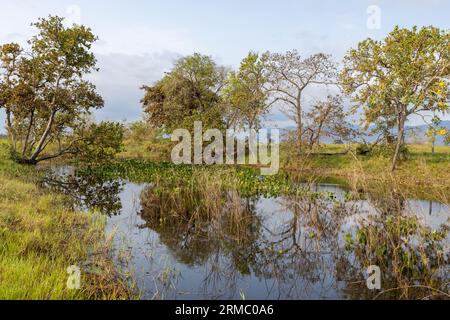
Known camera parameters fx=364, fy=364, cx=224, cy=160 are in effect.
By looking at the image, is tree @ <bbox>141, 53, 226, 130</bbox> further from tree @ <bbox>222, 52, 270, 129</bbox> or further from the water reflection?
the water reflection

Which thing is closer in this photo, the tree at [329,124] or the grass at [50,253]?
the grass at [50,253]

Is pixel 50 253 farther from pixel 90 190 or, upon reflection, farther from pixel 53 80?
pixel 53 80

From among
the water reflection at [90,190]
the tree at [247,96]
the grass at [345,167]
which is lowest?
the water reflection at [90,190]

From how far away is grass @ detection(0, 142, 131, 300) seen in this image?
6.00m

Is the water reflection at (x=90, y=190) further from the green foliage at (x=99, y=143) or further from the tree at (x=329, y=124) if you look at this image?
the tree at (x=329, y=124)

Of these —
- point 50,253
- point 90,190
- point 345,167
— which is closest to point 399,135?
point 345,167

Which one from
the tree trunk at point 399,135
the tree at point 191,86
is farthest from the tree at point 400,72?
the tree at point 191,86

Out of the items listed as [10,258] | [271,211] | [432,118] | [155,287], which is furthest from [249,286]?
[432,118]

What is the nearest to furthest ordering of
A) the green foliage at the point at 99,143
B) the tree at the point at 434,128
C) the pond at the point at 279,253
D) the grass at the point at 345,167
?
the pond at the point at 279,253
the tree at the point at 434,128
the grass at the point at 345,167
the green foliage at the point at 99,143

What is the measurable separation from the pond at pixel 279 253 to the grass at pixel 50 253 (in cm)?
63

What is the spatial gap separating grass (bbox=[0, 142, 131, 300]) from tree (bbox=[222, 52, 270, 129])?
A: 2164 cm

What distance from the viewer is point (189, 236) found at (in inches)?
436

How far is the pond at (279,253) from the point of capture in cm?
753
